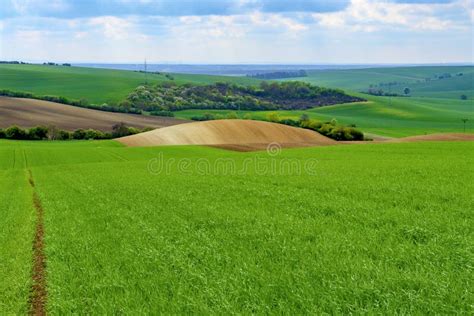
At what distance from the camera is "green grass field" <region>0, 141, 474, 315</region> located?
988cm

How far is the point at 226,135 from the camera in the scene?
88.9 meters

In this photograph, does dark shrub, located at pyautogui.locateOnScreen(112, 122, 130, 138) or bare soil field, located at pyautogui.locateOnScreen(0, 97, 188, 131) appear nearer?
dark shrub, located at pyautogui.locateOnScreen(112, 122, 130, 138)

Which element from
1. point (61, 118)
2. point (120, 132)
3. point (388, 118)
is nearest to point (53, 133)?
point (120, 132)

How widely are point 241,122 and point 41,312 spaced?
3388 inches

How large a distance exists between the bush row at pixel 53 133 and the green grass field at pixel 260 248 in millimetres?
77539

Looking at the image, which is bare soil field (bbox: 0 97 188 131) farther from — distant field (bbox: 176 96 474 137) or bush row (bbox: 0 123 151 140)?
distant field (bbox: 176 96 474 137)

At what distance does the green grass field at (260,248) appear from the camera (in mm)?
9875

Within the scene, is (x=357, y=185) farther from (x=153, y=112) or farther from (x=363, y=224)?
(x=153, y=112)

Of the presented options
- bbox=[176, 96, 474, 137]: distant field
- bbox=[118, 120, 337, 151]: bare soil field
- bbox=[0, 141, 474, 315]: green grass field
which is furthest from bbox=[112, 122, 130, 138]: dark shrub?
bbox=[0, 141, 474, 315]: green grass field

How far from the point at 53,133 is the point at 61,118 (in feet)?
88.9

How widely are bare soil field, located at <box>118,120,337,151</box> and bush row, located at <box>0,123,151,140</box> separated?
1357cm

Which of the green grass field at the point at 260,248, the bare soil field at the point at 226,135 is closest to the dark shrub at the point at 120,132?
the bare soil field at the point at 226,135

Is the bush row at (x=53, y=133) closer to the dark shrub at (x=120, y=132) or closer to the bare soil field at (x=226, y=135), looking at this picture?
the dark shrub at (x=120, y=132)

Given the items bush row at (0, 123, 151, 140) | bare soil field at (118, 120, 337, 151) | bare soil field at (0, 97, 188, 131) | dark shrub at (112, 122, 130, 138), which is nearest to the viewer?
bare soil field at (118, 120, 337, 151)
